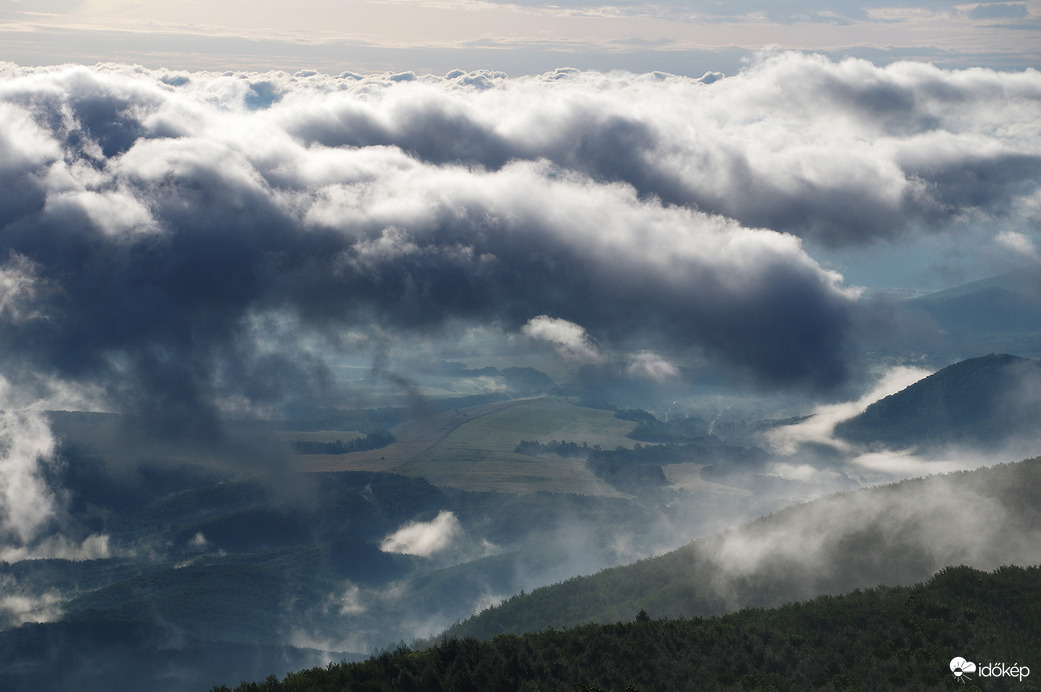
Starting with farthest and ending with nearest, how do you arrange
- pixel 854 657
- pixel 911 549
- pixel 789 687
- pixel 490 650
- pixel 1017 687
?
pixel 911 549, pixel 490 650, pixel 854 657, pixel 789 687, pixel 1017 687

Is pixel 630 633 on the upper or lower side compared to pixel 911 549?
upper

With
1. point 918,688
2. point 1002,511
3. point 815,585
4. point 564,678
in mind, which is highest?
point 918,688

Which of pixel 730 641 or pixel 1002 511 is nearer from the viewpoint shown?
pixel 730 641

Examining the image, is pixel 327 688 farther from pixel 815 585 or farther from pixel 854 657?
pixel 815 585

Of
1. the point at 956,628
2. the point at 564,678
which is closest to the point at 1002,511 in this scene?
the point at 956,628

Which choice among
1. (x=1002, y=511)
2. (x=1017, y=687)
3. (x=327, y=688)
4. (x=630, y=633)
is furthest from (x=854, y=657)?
(x=1002, y=511)

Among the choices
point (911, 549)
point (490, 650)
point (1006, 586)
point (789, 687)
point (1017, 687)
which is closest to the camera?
point (1017, 687)
